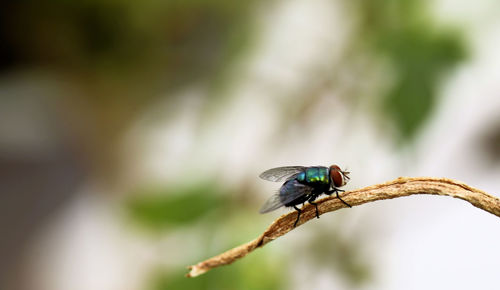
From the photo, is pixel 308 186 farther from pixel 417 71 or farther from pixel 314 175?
pixel 417 71

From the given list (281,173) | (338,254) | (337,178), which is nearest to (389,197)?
(337,178)

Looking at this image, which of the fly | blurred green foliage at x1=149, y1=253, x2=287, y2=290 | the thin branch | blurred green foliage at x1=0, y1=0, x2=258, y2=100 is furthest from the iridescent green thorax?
blurred green foliage at x1=0, y1=0, x2=258, y2=100

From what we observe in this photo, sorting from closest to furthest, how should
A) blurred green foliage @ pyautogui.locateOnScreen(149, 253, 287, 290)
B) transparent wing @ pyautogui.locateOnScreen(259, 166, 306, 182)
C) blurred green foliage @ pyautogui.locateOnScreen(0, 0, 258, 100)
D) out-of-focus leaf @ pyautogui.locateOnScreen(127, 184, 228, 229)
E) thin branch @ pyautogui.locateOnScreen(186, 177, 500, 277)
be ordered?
1. thin branch @ pyautogui.locateOnScreen(186, 177, 500, 277)
2. transparent wing @ pyautogui.locateOnScreen(259, 166, 306, 182)
3. blurred green foliage @ pyautogui.locateOnScreen(149, 253, 287, 290)
4. out-of-focus leaf @ pyautogui.locateOnScreen(127, 184, 228, 229)
5. blurred green foliage @ pyautogui.locateOnScreen(0, 0, 258, 100)

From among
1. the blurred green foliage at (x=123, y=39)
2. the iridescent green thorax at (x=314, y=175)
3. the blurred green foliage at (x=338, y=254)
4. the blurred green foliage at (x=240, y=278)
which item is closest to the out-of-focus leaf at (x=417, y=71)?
the blurred green foliage at (x=338, y=254)

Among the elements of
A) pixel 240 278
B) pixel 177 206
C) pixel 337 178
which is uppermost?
pixel 177 206

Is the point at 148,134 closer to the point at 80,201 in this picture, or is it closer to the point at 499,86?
the point at 80,201

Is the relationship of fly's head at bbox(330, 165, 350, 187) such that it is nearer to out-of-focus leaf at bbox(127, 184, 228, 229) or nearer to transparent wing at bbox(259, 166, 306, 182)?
transparent wing at bbox(259, 166, 306, 182)
